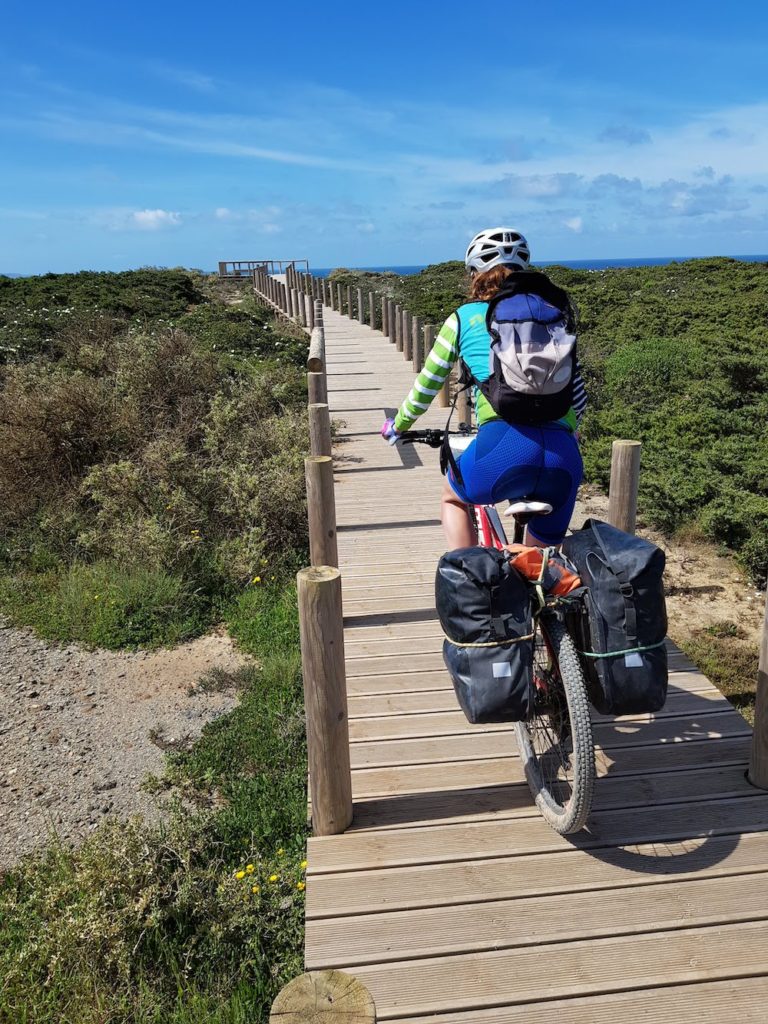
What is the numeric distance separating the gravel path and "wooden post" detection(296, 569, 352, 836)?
236 centimetres

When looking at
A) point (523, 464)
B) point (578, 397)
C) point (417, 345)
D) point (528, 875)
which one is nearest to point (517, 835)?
point (528, 875)

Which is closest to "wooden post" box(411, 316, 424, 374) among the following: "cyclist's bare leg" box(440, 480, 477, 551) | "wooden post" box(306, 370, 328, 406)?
"wooden post" box(306, 370, 328, 406)

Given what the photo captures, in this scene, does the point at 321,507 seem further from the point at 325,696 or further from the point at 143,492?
the point at 143,492

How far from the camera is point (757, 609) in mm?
6359

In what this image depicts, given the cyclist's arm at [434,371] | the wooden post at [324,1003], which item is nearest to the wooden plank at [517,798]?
the wooden post at [324,1003]

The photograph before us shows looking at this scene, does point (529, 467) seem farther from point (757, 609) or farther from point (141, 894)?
point (757, 609)

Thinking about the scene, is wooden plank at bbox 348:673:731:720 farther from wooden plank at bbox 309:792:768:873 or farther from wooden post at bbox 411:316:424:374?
wooden post at bbox 411:316:424:374

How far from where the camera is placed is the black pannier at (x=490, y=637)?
2471 mm

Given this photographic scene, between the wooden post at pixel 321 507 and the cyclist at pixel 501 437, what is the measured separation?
142 centimetres

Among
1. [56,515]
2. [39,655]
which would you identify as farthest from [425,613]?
[56,515]

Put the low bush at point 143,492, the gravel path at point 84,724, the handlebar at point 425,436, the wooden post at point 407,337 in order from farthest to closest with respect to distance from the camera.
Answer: the wooden post at point 407,337
the low bush at point 143,492
the gravel path at point 84,724
the handlebar at point 425,436

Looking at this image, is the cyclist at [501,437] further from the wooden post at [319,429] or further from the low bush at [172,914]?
the wooden post at [319,429]

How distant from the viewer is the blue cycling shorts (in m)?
2.79

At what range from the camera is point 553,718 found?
9.63 feet
